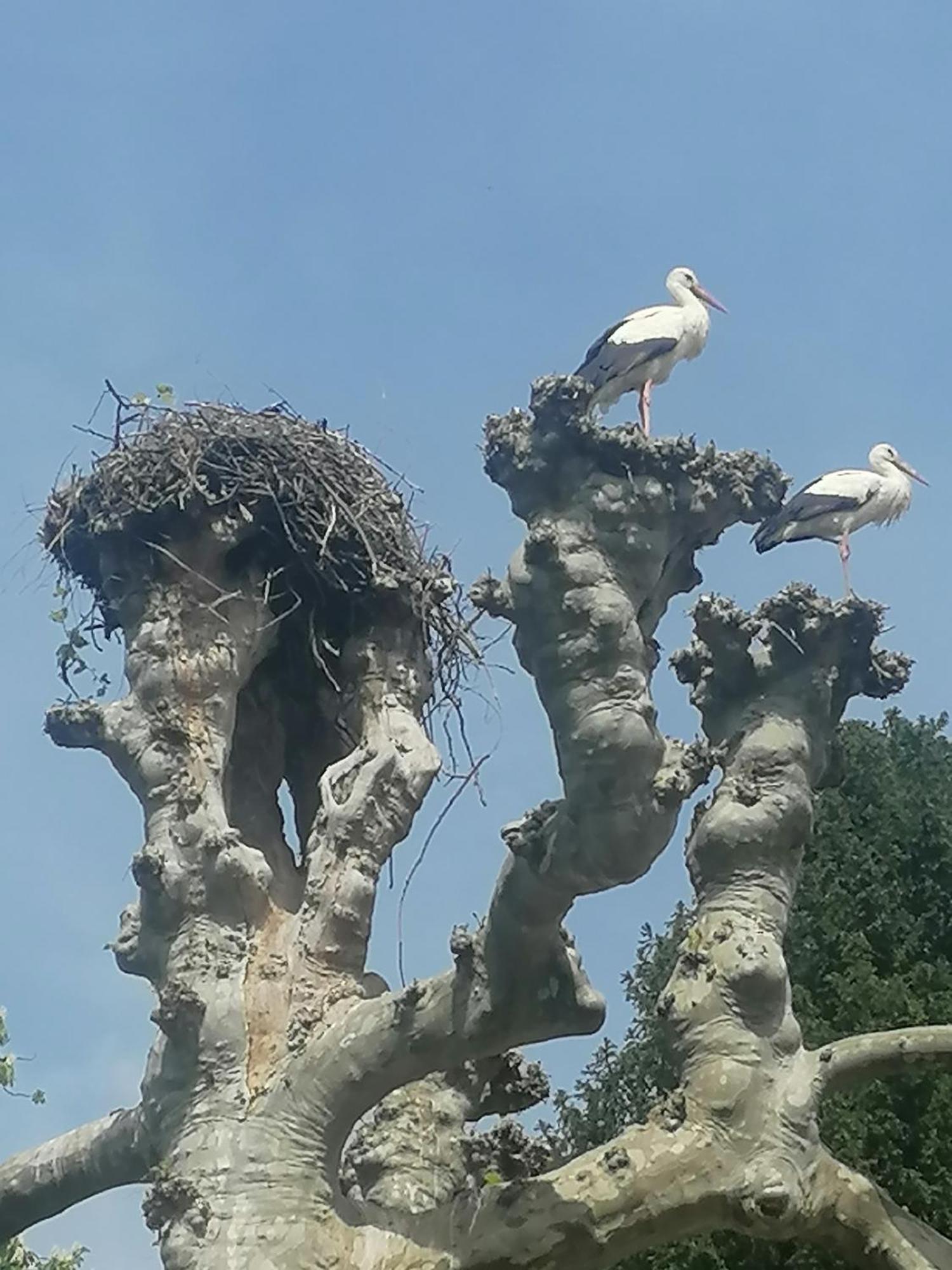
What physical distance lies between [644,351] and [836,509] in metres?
1.74

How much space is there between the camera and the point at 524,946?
570 centimetres

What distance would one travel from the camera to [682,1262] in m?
12.6

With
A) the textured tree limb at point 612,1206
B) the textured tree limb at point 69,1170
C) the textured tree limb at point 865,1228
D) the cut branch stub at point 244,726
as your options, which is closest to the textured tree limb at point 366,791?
the cut branch stub at point 244,726

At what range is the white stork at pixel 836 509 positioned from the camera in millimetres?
9117

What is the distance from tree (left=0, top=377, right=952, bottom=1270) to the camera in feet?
18.0

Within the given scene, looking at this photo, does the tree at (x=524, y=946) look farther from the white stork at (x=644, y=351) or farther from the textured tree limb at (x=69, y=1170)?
the white stork at (x=644, y=351)

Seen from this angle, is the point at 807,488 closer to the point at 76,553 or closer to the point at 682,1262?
the point at 76,553

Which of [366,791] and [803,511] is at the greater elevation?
[803,511]

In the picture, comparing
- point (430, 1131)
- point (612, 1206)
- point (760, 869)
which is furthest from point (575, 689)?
point (430, 1131)

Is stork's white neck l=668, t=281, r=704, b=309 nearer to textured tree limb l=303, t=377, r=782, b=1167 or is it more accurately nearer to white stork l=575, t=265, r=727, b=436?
white stork l=575, t=265, r=727, b=436

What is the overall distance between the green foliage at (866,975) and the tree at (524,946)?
6043 millimetres

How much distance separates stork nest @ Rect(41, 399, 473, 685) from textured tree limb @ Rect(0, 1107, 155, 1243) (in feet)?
9.37

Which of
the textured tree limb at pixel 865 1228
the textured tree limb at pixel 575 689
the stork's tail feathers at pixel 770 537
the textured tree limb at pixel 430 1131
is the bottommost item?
the textured tree limb at pixel 865 1228

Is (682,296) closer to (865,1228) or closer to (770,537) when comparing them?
(770,537)
